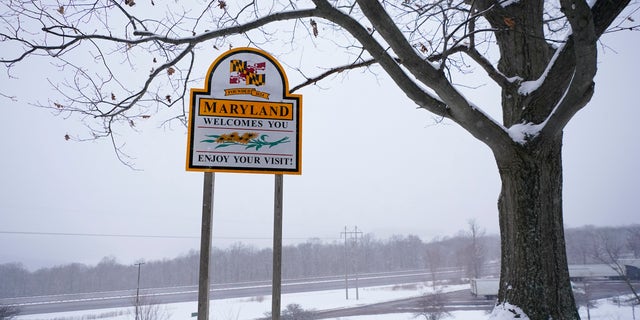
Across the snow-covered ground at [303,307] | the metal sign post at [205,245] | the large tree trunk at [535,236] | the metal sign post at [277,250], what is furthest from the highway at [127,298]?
the large tree trunk at [535,236]

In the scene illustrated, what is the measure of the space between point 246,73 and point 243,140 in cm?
61

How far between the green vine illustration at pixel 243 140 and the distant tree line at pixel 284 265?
3905cm

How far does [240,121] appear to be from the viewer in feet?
11.1

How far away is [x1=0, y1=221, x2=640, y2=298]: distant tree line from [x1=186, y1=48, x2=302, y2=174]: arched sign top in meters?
39.0

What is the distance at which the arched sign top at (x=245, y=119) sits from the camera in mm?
3320

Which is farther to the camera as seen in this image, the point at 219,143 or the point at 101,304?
the point at 101,304

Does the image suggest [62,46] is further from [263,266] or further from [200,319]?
A: [263,266]

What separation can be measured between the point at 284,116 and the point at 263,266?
64007 mm

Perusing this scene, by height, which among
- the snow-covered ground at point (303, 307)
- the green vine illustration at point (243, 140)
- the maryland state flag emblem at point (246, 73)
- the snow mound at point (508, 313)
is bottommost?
the snow-covered ground at point (303, 307)

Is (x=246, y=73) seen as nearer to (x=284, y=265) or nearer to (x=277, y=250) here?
(x=277, y=250)

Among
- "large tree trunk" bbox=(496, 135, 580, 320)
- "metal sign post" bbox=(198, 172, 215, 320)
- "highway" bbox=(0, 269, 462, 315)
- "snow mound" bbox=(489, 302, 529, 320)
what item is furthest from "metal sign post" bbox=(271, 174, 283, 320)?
"highway" bbox=(0, 269, 462, 315)

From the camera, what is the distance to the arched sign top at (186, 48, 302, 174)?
10.9 feet

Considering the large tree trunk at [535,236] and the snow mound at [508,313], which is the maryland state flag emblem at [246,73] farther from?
the snow mound at [508,313]

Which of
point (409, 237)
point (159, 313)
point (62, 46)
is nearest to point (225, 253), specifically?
point (159, 313)
